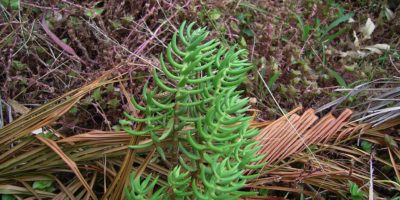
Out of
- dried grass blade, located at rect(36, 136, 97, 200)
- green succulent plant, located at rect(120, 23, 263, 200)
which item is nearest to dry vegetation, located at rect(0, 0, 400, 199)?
dried grass blade, located at rect(36, 136, 97, 200)

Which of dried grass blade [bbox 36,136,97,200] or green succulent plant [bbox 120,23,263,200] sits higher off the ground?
green succulent plant [bbox 120,23,263,200]

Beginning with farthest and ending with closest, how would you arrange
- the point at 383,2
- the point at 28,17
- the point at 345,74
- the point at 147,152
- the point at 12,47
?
1. the point at 383,2
2. the point at 345,74
3. the point at 28,17
4. the point at 12,47
5. the point at 147,152

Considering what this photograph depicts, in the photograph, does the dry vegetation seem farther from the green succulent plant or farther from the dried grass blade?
the green succulent plant

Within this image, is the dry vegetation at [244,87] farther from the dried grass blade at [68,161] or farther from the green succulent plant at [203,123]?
the green succulent plant at [203,123]

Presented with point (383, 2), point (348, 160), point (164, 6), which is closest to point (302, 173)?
point (348, 160)

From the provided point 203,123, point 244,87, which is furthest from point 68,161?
point 244,87

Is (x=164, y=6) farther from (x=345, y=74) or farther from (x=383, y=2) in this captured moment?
(x=383, y=2)

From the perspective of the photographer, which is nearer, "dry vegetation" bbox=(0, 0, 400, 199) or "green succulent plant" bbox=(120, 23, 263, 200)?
"green succulent plant" bbox=(120, 23, 263, 200)

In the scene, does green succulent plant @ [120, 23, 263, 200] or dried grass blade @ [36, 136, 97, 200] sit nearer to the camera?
green succulent plant @ [120, 23, 263, 200]

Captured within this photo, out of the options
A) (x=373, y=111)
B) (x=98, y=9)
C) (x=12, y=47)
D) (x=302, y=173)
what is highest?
(x=98, y=9)
